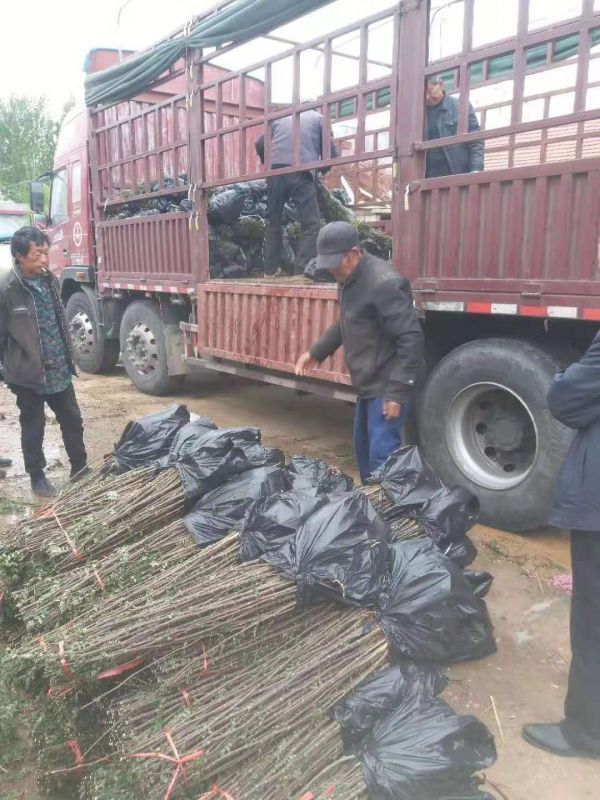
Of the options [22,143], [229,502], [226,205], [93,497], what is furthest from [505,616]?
[22,143]

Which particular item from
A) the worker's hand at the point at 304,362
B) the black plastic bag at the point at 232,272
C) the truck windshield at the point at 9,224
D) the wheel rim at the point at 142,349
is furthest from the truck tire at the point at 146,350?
the truck windshield at the point at 9,224

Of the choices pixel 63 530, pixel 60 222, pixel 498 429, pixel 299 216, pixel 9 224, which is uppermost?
pixel 9 224

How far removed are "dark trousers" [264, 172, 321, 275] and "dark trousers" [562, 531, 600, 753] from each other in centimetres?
427

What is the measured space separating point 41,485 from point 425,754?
3.49 m

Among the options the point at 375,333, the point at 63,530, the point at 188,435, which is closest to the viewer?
the point at 63,530

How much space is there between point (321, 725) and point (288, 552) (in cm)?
59

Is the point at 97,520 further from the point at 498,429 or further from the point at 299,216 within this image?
the point at 299,216

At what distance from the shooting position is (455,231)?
Result: 3742 mm

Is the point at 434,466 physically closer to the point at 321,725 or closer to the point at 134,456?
the point at 134,456

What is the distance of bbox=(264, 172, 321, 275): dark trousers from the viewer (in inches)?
227

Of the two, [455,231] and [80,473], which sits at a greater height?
[455,231]

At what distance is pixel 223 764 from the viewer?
188 centimetres

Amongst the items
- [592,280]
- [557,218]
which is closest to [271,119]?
[557,218]

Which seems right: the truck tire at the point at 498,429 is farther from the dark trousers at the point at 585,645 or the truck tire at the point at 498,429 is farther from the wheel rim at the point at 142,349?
the wheel rim at the point at 142,349
